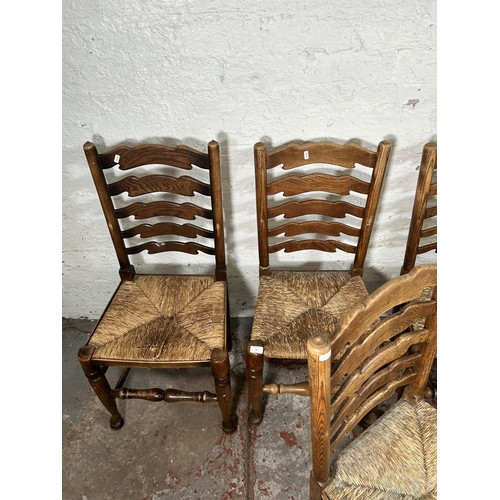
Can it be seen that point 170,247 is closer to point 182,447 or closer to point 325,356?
point 182,447

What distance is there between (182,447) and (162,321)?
611mm

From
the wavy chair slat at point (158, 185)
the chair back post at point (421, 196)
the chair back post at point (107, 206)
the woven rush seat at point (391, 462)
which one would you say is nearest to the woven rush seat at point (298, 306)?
the chair back post at point (421, 196)

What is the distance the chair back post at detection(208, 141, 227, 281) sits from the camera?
1.47 metres

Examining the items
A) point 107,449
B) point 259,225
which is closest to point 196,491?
point 107,449

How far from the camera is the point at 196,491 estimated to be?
5.33 ft

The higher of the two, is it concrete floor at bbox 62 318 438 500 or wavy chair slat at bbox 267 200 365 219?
wavy chair slat at bbox 267 200 365 219

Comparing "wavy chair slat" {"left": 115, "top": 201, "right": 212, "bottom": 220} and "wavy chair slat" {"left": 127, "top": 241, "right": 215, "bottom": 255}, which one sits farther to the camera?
"wavy chair slat" {"left": 127, "top": 241, "right": 215, "bottom": 255}

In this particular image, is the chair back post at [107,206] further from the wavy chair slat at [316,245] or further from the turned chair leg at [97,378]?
the wavy chair slat at [316,245]

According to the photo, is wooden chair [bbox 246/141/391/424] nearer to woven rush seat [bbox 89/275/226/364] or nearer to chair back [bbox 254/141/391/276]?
chair back [bbox 254/141/391/276]

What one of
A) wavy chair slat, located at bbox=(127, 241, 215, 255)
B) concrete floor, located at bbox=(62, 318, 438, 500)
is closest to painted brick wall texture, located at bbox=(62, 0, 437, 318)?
wavy chair slat, located at bbox=(127, 241, 215, 255)

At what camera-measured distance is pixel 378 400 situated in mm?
1186

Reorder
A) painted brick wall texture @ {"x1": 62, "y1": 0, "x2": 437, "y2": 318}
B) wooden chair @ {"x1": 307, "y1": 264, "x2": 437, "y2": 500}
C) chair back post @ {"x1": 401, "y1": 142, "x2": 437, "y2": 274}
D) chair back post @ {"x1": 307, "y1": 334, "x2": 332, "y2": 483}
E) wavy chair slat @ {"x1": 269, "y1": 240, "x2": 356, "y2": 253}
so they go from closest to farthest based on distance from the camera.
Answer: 1. chair back post @ {"x1": 307, "y1": 334, "x2": 332, "y2": 483}
2. wooden chair @ {"x1": 307, "y1": 264, "x2": 437, "y2": 500}
3. painted brick wall texture @ {"x1": 62, "y1": 0, "x2": 437, "y2": 318}
4. chair back post @ {"x1": 401, "y1": 142, "x2": 437, "y2": 274}
5. wavy chair slat @ {"x1": 269, "y1": 240, "x2": 356, "y2": 253}

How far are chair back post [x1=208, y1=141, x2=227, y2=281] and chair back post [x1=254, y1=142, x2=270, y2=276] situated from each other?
0.48ft

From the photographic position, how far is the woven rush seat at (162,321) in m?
1.47
